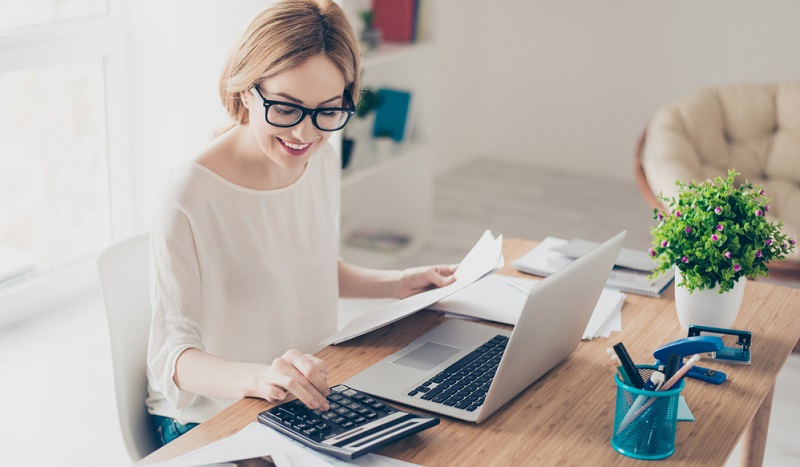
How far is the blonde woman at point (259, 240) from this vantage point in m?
1.44

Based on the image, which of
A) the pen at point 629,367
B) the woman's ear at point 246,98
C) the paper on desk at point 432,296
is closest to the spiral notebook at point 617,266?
the paper on desk at point 432,296

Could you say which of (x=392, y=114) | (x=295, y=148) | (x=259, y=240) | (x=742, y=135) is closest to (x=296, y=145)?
(x=295, y=148)

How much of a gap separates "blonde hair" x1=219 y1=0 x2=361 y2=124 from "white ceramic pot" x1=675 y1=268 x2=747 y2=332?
666mm

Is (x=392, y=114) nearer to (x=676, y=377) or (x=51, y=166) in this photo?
(x=51, y=166)

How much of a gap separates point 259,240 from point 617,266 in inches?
28.3

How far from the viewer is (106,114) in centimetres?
352

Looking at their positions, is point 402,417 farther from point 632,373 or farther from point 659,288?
point 659,288

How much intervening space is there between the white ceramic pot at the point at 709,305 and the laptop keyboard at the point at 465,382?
342mm

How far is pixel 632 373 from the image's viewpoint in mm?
1240

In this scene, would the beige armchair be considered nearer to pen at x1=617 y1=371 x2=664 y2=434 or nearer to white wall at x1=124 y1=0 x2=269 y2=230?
white wall at x1=124 y1=0 x2=269 y2=230

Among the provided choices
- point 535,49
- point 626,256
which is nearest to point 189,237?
point 626,256

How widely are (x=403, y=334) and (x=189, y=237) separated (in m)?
0.39

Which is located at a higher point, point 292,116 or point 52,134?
point 292,116

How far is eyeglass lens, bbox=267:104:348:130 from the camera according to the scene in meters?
1.46
